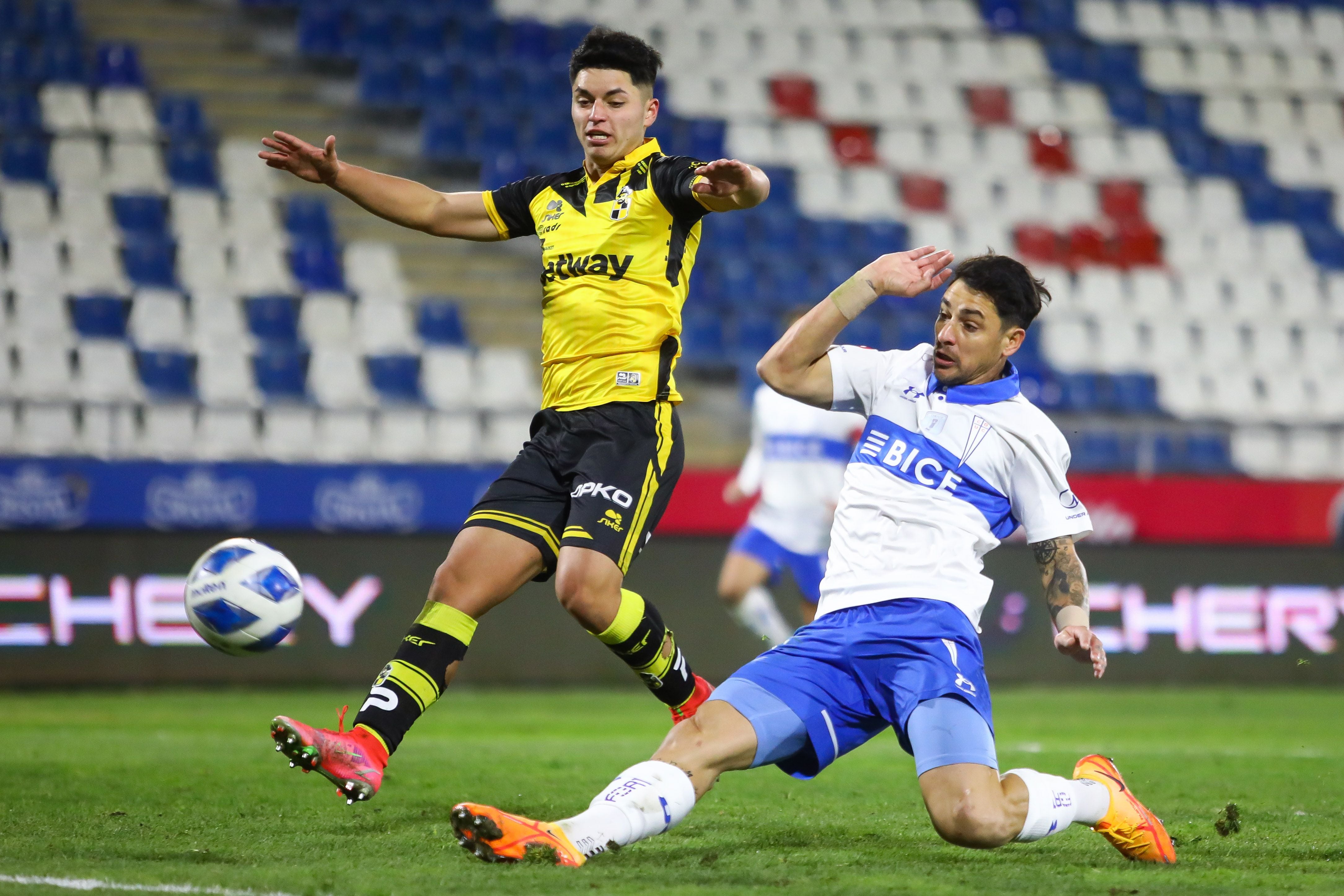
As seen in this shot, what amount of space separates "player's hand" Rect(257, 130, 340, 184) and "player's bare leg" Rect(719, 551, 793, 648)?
4.98 m

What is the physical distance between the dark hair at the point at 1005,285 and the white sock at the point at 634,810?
1.64 m

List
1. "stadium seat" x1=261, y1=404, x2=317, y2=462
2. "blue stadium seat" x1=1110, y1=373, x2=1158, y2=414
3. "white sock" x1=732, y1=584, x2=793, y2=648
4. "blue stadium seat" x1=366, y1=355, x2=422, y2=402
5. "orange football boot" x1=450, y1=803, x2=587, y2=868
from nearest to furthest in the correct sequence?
"orange football boot" x1=450, y1=803, x2=587, y2=868 < "white sock" x1=732, y1=584, x2=793, y2=648 < "stadium seat" x1=261, y1=404, x2=317, y2=462 < "blue stadium seat" x1=366, y1=355, x2=422, y2=402 < "blue stadium seat" x1=1110, y1=373, x2=1158, y2=414

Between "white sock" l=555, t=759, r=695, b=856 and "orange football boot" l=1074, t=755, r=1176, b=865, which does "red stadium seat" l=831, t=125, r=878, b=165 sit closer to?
"orange football boot" l=1074, t=755, r=1176, b=865

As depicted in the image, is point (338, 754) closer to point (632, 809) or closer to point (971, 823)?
point (632, 809)

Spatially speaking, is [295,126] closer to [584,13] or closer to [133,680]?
[584,13]

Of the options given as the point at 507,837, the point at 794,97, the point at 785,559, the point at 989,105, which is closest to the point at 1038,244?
the point at 989,105

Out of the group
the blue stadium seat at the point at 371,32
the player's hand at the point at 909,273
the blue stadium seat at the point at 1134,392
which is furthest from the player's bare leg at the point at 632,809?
the blue stadium seat at the point at 371,32

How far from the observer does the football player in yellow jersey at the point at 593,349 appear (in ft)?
15.1

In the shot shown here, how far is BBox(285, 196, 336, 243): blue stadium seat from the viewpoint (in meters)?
14.2

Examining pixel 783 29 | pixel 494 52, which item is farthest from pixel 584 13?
pixel 783 29

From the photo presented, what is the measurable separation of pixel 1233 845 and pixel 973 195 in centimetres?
1327

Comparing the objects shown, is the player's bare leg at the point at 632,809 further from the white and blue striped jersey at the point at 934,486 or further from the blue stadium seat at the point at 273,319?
the blue stadium seat at the point at 273,319

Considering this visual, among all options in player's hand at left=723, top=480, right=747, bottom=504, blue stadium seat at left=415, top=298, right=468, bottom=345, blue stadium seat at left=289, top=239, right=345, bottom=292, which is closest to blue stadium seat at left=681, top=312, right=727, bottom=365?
blue stadium seat at left=415, top=298, right=468, bottom=345

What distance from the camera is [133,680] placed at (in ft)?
33.4
